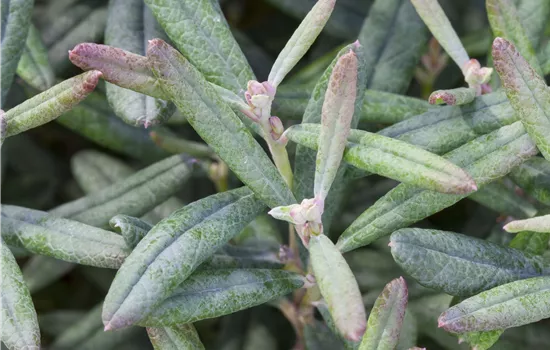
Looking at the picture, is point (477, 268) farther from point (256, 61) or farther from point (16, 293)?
point (256, 61)

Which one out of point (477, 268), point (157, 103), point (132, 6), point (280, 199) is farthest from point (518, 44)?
point (132, 6)

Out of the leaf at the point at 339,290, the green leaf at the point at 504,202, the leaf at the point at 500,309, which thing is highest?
the leaf at the point at 339,290

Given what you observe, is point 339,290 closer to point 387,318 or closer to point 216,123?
point 387,318

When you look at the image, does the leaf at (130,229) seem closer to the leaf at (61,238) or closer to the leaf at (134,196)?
the leaf at (61,238)

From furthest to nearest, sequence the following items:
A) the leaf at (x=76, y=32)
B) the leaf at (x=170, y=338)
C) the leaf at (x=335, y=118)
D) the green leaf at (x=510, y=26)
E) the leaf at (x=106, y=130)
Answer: the leaf at (x=76, y=32), the leaf at (x=106, y=130), the green leaf at (x=510, y=26), the leaf at (x=170, y=338), the leaf at (x=335, y=118)

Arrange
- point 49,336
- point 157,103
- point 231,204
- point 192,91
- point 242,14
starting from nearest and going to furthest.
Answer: point 192,91 → point 231,204 → point 157,103 → point 49,336 → point 242,14

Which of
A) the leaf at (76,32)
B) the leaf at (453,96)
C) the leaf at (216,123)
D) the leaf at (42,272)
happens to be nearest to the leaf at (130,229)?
the leaf at (216,123)

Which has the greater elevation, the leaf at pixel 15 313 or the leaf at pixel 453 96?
the leaf at pixel 453 96
